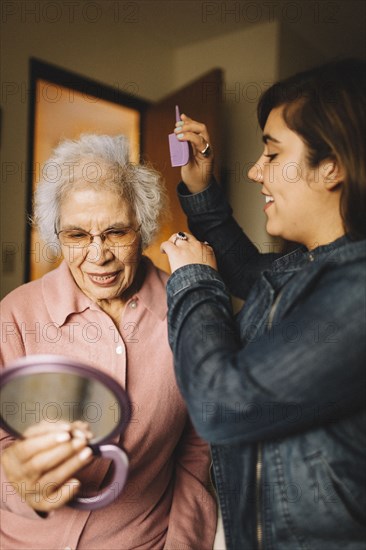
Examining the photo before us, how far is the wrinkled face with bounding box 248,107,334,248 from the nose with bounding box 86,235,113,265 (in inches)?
16.4

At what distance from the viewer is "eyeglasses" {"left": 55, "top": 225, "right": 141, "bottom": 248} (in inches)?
49.7

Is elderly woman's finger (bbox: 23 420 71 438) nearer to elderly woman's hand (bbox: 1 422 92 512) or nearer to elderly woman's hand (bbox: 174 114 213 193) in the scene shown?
elderly woman's hand (bbox: 1 422 92 512)

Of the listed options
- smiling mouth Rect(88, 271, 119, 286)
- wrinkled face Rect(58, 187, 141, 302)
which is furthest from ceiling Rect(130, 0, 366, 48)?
smiling mouth Rect(88, 271, 119, 286)

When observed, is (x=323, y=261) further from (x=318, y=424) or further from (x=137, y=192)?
(x=137, y=192)

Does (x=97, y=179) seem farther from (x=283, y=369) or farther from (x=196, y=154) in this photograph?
(x=283, y=369)

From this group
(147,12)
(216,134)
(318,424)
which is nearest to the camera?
(318,424)

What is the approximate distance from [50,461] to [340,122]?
0.74m

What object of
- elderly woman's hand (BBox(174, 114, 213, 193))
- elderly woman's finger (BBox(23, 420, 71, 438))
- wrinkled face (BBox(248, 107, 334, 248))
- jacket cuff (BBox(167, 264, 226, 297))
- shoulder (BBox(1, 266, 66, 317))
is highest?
elderly woman's hand (BBox(174, 114, 213, 193))

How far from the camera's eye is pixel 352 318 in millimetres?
814

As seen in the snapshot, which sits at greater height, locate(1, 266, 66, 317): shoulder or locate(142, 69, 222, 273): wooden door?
locate(142, 69, 222, 273): wooden door

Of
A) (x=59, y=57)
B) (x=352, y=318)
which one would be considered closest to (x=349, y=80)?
(x=352, y=318)

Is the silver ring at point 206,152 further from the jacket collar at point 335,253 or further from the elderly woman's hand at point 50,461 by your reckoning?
the elderly woman's hand at point 50,461

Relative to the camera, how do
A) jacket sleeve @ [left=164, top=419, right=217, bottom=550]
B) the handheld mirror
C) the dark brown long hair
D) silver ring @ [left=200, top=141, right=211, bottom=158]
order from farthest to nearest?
silver ring @ [left=200, top=141, right=211, bottom=158] < jacket sleeve @ [left=164, top=419, right=217, bottom=550] < the dark brown long hair < the handheld mirror

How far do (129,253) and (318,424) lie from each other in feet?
2.04
